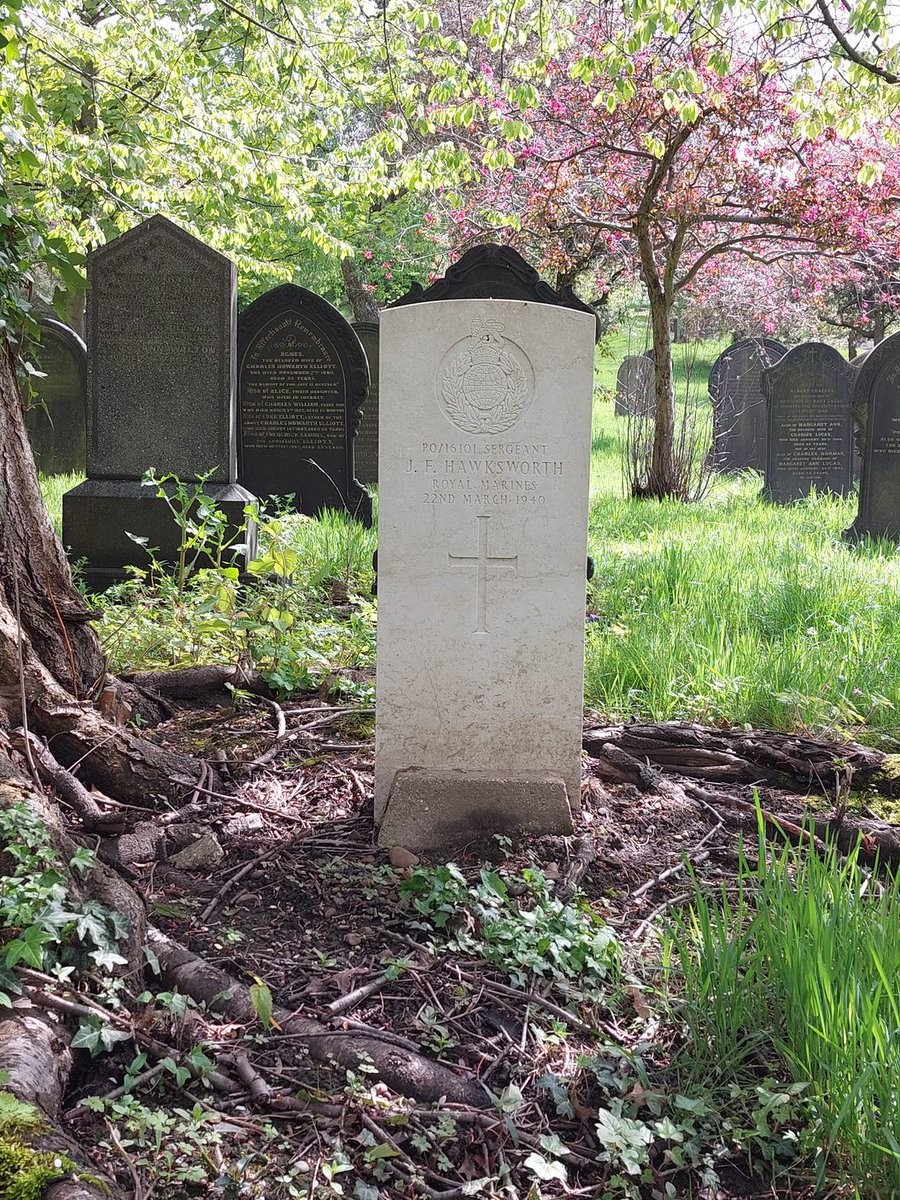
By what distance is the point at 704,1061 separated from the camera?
2211 millimetres

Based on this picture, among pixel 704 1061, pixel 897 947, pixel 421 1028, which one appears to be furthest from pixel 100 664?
pixel 897 947

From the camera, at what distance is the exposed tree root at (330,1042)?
2170mm

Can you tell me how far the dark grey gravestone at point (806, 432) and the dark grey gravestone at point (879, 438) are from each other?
3.22m

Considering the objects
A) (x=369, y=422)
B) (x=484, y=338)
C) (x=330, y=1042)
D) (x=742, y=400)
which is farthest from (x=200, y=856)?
(x=742, y=400)

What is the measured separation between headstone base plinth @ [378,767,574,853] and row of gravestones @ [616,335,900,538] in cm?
708

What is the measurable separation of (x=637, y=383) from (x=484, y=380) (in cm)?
1696

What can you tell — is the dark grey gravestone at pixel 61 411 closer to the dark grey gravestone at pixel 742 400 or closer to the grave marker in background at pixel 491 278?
the grave marker in background at pixel 491 278

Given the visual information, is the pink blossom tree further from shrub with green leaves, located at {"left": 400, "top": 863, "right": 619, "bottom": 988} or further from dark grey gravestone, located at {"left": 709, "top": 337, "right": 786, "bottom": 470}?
shrub with green leaves, located at {"left": 400, "top": 863, "right": 619, "bottom": 988}

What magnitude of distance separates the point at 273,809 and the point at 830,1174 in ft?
6.79

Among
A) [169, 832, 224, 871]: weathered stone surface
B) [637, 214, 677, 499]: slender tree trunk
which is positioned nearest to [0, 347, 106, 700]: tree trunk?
[169, 832, 224, 871]: weathered stone surface

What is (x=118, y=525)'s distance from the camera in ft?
22.7

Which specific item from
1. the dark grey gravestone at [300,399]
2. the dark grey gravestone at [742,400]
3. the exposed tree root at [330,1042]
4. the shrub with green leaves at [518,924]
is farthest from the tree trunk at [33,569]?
the dark grey gravestone at [742,400]

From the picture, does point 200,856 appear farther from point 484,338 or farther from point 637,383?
point 637,383

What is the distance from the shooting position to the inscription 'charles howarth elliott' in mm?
3283
